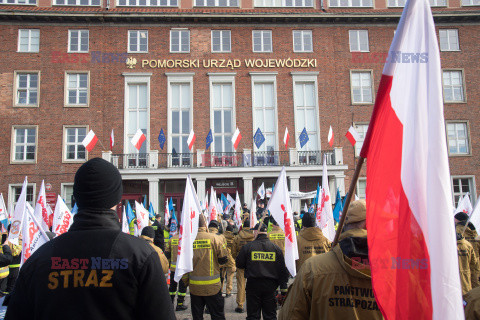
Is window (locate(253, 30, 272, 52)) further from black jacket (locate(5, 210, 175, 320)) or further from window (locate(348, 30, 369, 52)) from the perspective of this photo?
black jacket (locate(5, 210, 175, 320))

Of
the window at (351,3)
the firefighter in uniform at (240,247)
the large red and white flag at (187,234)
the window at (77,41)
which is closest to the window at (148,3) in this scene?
the window at (77,41)

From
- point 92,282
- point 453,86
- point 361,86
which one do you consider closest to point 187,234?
point 92,282

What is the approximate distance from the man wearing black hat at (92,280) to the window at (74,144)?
80.6 feet

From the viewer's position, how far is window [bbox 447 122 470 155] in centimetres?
2619

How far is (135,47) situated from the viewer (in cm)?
2595

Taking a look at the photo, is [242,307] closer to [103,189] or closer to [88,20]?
[103,189]

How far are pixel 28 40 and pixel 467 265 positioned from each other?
27.9 meters

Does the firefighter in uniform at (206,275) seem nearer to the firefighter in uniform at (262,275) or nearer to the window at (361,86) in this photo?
the firefighter in uniform at (262,275)

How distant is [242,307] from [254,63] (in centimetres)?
2038

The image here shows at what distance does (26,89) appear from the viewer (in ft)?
82.4

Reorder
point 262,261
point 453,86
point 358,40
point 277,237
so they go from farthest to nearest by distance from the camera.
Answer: point 358,40, point 453,86, point 277,237, point 262,261

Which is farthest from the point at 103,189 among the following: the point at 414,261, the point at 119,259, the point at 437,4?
the point at 437,4

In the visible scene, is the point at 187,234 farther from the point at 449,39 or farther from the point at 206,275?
the point at 449,39

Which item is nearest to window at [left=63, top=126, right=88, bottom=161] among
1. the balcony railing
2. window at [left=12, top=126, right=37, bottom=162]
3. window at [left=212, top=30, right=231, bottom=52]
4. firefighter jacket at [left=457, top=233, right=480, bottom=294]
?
window at [left=12, top=126, right=37, bottom=162]
